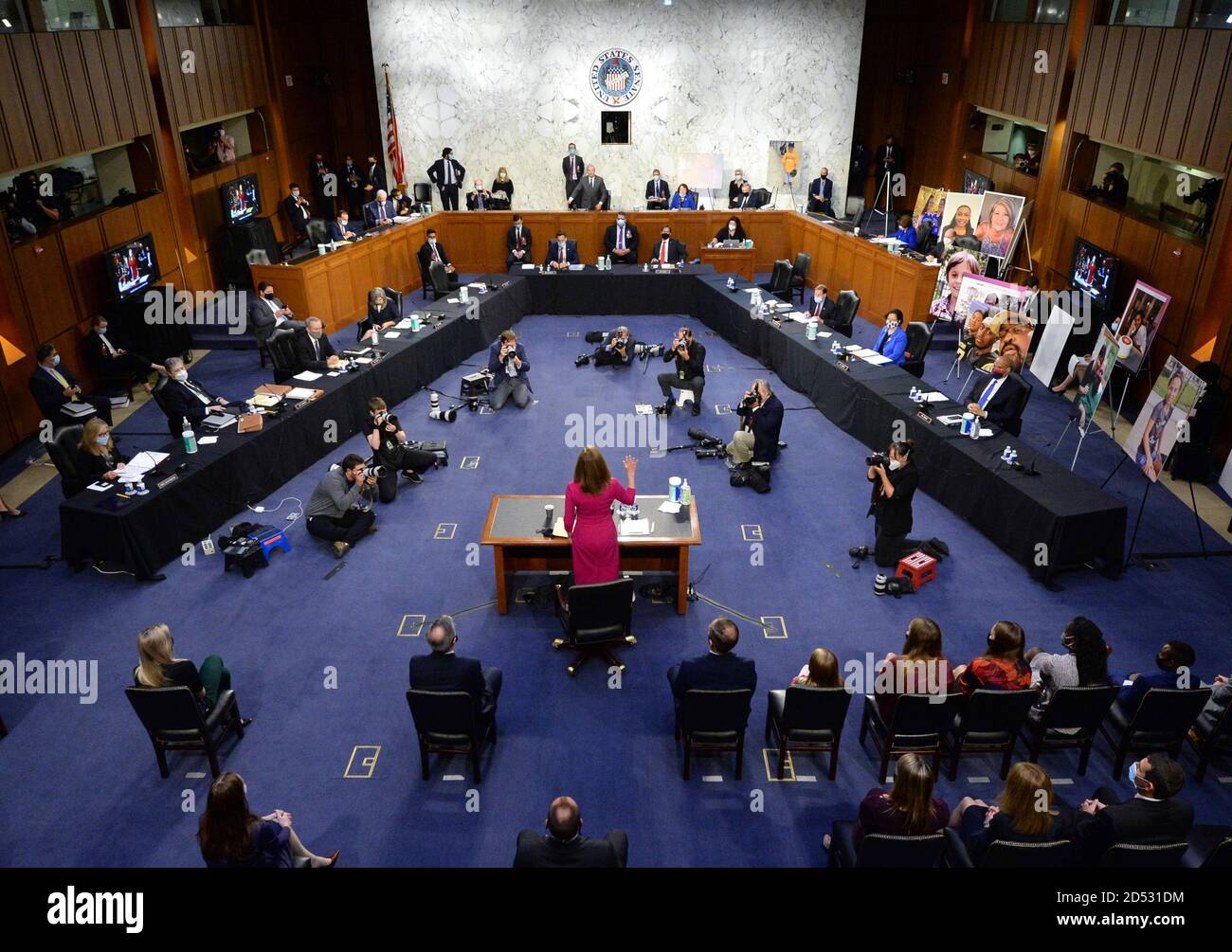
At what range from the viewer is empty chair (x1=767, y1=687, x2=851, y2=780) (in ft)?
18.2

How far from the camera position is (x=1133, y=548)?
866 cm

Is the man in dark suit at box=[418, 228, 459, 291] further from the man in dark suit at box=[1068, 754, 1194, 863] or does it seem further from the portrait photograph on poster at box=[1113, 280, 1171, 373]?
the man in dark suit at box=[1068, 754, 1194, 863]

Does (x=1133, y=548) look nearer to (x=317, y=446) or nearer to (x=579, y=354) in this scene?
(x=579, y=354)

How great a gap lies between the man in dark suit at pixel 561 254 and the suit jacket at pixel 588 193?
6.03 ft

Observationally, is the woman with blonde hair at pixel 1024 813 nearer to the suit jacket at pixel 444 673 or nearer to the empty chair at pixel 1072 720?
the empty chair at pixel 1072 720

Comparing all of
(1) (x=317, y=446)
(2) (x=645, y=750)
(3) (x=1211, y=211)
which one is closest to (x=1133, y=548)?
(3) (x=1211, y=211)

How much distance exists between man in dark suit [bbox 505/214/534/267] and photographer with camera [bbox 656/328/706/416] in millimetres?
5707

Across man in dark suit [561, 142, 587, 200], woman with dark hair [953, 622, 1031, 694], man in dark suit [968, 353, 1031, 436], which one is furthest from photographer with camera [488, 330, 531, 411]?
man in dark suit [561, 142, 587, 200]

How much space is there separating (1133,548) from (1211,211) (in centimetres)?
486

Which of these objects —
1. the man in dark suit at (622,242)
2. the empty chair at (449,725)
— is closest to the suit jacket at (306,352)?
the empty chair at (449,725)

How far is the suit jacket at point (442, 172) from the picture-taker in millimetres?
18531

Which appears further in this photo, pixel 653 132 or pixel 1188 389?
pixel 653 132

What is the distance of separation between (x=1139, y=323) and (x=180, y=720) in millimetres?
11434

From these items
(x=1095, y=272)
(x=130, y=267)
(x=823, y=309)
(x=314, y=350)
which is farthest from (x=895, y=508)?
(x=130, y=267)
